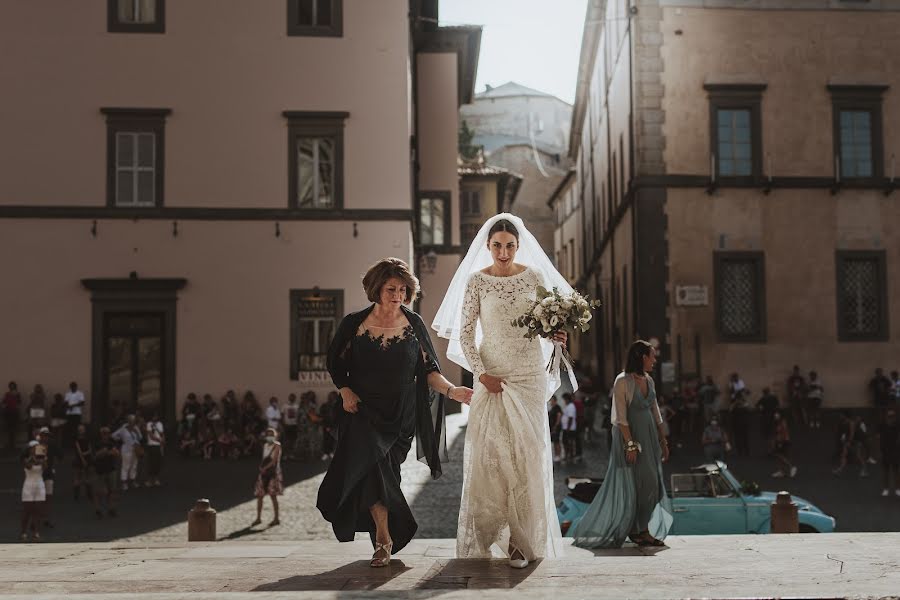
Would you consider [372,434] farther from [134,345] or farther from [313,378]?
[134,345]

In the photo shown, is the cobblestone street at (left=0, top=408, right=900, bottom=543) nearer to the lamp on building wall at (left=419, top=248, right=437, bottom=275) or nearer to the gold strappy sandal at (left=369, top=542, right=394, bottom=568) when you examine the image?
the gold strappy sandal at (left=369, top=542, right=394, bottom=568)

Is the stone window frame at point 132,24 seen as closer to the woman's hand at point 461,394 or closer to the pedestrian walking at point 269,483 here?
the pedestrian walking at point 269,483

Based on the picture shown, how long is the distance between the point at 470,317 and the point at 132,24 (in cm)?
2047

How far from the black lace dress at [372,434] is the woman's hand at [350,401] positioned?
40 mm

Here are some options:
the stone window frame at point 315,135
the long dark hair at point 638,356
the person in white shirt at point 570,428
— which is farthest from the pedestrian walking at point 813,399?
the long dark hair at point 638,356

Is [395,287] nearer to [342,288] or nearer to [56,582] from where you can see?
[56,582]

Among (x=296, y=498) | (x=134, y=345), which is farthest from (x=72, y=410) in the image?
(x=296, y=498)

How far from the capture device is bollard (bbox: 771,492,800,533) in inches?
438

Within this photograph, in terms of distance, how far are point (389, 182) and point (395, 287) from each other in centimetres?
1860

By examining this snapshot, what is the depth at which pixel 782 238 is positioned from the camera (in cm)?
2739

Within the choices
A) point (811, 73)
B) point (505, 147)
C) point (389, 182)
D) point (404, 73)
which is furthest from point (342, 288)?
point (505, 147)

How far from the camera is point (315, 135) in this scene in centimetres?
2491

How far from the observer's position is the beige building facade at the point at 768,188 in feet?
89.3

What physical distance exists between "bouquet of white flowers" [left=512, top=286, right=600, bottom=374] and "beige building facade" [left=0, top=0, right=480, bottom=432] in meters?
17.4
